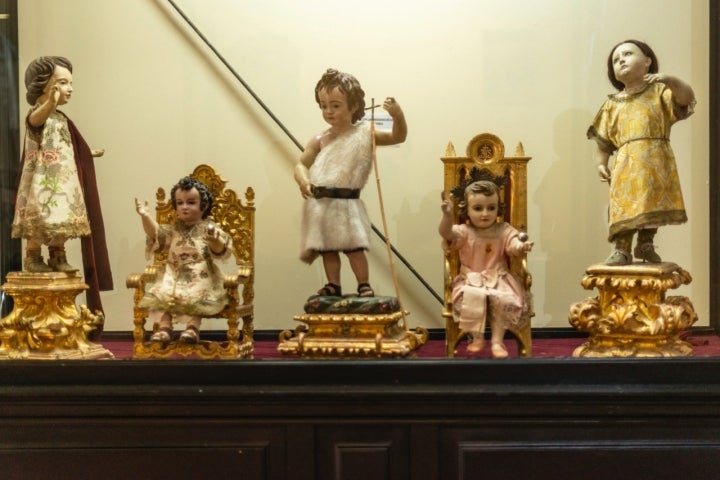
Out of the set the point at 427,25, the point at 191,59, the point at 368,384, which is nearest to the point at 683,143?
the point at 427,25

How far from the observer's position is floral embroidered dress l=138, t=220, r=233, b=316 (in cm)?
270

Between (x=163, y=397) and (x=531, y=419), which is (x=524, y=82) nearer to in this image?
(x=531, y=419)

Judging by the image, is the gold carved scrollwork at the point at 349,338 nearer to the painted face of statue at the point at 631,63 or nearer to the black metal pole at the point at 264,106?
the black metal pole at the point at 264,106

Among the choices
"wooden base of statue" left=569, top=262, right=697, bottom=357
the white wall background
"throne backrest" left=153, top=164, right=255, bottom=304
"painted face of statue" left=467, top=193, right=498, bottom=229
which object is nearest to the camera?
"wooden base of statue" left=569, top=262, right=697, bottom=357

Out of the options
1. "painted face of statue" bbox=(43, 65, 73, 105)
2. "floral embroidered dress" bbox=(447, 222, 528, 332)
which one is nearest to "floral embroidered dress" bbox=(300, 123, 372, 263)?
"floral embroidered dress" bbox=(447, 222, 528, 332)

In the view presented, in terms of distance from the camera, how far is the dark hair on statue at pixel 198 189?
2762 millimetres

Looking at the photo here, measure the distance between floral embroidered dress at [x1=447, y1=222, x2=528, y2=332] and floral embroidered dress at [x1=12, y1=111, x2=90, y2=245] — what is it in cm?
129

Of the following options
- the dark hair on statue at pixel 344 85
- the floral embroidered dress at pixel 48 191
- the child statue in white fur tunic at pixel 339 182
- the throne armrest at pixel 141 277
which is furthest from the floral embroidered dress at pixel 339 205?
the floral embroidered dress at pixel 48 191

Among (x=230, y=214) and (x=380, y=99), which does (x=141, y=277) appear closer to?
(x=230, y=214)

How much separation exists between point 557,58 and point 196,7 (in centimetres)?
155

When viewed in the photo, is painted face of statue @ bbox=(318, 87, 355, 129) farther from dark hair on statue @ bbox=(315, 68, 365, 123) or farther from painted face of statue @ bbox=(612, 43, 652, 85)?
painted face of statue @ bbox=(612, 43, 652, 85)

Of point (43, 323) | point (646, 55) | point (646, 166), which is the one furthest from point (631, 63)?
point (43, 323)

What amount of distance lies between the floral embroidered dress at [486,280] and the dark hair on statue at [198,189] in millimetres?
847

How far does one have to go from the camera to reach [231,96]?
350cm
